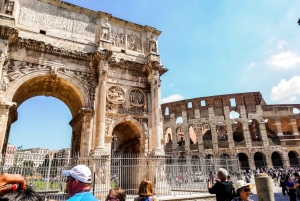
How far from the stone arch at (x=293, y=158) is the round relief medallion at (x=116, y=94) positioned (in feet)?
101

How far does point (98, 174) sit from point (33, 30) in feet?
26.3

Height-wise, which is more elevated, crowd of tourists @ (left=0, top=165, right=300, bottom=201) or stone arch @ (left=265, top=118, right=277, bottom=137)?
stone arch @ (left=265, top=118, right=277, bottom=137)

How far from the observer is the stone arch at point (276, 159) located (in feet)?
105

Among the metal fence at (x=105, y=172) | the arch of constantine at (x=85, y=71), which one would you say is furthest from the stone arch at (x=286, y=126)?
the arch of constantine at (x=85, y=71)

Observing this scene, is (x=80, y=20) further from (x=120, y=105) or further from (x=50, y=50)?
(x=120, y=105)

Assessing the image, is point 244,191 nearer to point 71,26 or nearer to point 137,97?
point 137,97

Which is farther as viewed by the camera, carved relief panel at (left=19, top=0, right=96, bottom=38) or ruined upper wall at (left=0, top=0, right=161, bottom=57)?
carved relief panel at (left=19, top=0, right=96, bottom=38)

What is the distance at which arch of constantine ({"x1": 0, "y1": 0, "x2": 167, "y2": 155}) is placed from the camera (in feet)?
34.4

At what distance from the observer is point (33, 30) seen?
37.3ft

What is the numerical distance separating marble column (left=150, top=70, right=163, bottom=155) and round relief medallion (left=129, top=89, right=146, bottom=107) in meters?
0.66

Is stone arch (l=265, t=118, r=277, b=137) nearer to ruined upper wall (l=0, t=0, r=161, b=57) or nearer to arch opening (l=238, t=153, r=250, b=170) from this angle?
arch opening (l=238, t=153, r=250, b=170)

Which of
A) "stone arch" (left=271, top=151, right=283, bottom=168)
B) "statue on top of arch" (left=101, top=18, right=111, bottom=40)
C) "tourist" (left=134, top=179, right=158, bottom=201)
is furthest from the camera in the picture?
"stone arch" (left=271, top=151, right=283, bottom=168)

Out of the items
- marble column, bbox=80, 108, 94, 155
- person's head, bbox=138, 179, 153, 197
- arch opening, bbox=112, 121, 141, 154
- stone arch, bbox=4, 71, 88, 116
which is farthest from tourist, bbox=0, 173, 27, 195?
arch opening, bbox=112, 121, 141, 154

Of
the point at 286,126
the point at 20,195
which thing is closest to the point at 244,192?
the point at 20,195
